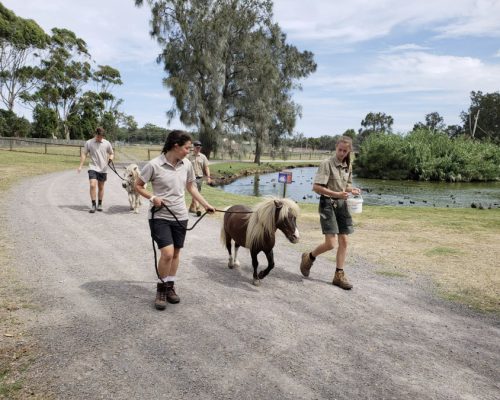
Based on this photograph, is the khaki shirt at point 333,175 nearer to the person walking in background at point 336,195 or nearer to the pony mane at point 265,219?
the person walking in background at point 336,195

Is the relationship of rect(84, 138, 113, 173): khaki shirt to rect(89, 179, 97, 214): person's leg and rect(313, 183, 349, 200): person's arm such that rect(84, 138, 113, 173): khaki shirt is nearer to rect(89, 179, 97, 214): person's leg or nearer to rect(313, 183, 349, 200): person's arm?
rect(89, 179, 97, 214): person's leg

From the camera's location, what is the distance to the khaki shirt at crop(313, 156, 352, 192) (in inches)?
226

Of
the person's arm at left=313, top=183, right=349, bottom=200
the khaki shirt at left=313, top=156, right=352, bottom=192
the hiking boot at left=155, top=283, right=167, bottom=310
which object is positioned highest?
the khaki shirt at left=313, top=156, right=352, bottom=192

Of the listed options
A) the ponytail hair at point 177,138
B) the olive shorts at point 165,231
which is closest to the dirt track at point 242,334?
the olive shorts at point 165,231

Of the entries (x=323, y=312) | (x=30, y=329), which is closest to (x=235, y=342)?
(x=323, y=312)

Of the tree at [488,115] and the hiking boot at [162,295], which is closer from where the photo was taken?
the hiking boot at [162,295]

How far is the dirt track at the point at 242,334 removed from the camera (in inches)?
133

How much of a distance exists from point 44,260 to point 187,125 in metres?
25.6

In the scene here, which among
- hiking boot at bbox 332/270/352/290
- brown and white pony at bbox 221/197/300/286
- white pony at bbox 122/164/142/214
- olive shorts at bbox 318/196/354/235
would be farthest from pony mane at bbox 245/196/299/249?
white pony at bbox 122/164/142/214

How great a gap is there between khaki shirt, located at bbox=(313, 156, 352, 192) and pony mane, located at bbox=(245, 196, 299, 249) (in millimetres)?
618

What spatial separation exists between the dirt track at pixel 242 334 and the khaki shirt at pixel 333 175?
165 centimetres

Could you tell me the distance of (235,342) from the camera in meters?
4.09

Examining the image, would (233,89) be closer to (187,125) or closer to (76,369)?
(187,125)

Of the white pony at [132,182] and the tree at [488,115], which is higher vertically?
the tree at [488,115]
